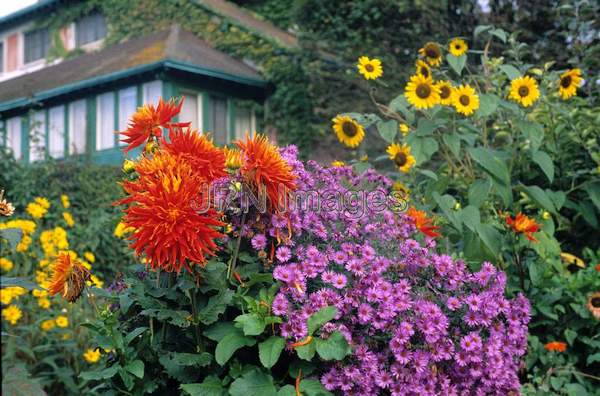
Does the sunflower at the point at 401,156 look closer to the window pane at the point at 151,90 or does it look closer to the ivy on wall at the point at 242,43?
the ivy on wall at the point at 242,43

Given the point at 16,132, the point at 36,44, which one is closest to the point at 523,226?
the point at 16,132

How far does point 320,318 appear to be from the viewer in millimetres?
1769

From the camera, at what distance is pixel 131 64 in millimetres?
12969

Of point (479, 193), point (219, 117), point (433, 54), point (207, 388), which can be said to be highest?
point (219, 117)

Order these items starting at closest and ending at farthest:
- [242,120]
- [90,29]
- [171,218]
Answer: [171,218] → [242,120] → [90,29]

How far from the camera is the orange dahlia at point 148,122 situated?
1.91m

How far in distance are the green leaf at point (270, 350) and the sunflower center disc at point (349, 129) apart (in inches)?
69.6

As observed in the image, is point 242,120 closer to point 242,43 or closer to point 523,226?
point 242,43

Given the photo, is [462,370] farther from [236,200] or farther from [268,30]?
[268,30]

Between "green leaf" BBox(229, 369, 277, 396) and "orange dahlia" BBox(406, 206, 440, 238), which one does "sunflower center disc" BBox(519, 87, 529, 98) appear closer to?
"orange dahlia" BBox(406, 206, 440, 238)

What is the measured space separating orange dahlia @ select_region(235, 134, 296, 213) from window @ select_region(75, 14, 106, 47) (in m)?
15.4

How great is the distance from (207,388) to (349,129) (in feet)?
6.24

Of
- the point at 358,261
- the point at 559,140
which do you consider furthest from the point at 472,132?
the point at 358,261

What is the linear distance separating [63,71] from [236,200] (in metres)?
14.7
